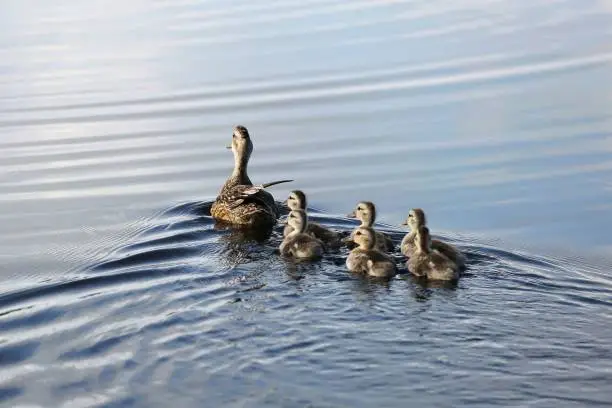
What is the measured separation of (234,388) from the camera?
685 cm

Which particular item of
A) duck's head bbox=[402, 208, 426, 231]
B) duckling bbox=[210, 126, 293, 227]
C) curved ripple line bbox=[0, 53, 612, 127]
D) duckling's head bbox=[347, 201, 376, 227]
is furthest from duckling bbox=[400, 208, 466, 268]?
curved ripple line bbox=[0, 53, 612, 127]

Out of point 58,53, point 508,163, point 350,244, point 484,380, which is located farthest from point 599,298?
point 58,53

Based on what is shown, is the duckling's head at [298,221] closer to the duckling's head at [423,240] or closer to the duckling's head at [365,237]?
the duckling's head at [365,237]

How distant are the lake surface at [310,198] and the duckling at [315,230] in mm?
441

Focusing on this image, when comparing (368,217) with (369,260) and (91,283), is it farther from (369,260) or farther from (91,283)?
(91,283)

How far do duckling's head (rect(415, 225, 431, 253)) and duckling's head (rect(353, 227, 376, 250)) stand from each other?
1.27 feet

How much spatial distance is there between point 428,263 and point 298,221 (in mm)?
1464

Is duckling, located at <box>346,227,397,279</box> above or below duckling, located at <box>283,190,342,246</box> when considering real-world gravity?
below

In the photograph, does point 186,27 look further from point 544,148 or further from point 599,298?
point 599,298

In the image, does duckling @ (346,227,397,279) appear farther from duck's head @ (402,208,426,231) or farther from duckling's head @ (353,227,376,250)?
duck's head @ (402,208,426,231)

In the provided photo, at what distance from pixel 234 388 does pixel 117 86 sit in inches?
377

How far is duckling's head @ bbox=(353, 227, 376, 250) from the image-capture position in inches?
368

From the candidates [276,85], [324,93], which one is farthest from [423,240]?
[276,85]

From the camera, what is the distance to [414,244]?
954 centimetres
